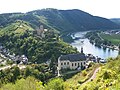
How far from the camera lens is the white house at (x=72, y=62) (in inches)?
1913

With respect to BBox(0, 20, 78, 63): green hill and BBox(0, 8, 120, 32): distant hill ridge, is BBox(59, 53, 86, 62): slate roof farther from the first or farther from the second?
BBox(0, 8, 120, 32): distant hill ridge

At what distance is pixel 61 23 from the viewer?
13825 centimetres

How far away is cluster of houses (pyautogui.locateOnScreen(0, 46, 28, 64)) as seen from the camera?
177ft

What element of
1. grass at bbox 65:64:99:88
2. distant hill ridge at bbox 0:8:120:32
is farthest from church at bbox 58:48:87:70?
distant hill ridge at bbox 0:8:120:32

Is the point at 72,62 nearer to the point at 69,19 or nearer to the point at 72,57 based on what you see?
the point at 72,57

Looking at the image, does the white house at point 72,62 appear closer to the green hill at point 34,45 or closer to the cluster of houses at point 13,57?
the green hill at point 34,45

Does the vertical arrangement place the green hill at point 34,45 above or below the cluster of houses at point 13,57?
above

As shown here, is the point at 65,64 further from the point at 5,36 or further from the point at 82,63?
the point at 5,36

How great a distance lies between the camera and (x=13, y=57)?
58875 millimetres

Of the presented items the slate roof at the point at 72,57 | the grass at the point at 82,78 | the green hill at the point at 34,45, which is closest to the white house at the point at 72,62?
the slate roof at the point at 72,57

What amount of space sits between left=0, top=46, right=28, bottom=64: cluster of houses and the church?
7.73 metres

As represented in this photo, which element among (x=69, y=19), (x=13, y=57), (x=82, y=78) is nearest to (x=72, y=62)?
(x=13, y=57)

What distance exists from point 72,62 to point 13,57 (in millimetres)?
14786

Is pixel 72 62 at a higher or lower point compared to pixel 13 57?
higher
